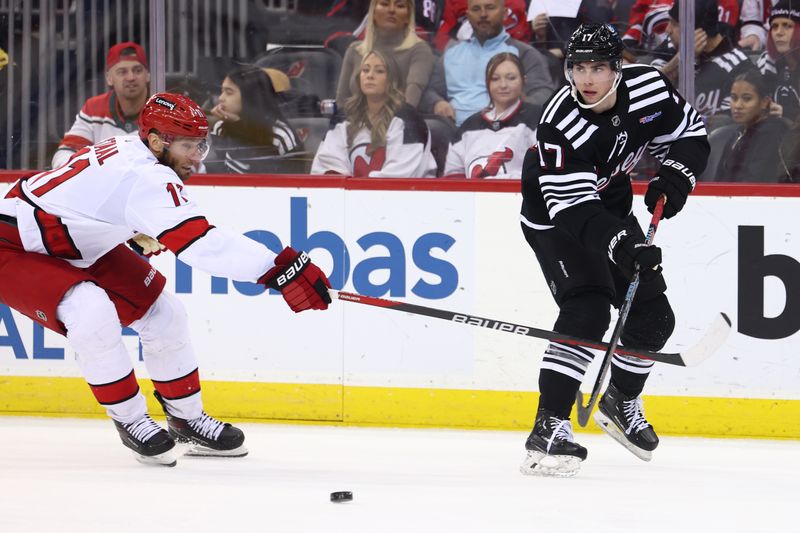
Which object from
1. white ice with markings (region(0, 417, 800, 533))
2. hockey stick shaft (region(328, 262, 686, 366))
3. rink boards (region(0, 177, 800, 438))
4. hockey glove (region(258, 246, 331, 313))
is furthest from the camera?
rink boards (region(0, 177, 800, 438))

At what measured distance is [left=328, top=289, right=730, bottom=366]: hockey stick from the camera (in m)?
3.13

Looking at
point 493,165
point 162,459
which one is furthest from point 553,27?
point 162,459

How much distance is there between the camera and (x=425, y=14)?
4371 mm

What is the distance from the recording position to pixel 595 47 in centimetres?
305

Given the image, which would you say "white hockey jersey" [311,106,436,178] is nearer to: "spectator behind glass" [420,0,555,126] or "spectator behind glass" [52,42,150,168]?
"spectator behind glass" [420,0,555,126]

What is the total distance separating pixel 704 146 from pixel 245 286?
1578 millimetres

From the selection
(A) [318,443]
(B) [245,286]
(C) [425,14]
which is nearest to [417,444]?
(A) [318,443]

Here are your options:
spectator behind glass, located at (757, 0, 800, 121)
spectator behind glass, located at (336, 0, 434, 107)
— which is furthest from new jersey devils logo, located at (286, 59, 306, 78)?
spectator behind glass, located at (757, 0, 800, 121)

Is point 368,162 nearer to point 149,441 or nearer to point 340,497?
point 149,441

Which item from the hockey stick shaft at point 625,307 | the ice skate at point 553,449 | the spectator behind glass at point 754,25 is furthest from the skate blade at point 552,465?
the spectator behind glass at point 754,25

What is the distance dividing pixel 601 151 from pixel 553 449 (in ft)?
2.49

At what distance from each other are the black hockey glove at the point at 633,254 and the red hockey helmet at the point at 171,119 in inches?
42.6

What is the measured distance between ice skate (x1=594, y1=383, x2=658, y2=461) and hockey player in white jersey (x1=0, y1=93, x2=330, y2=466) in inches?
36.2

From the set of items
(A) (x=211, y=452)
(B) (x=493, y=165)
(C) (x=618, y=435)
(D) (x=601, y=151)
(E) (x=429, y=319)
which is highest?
(D) (x=601, y=151)
